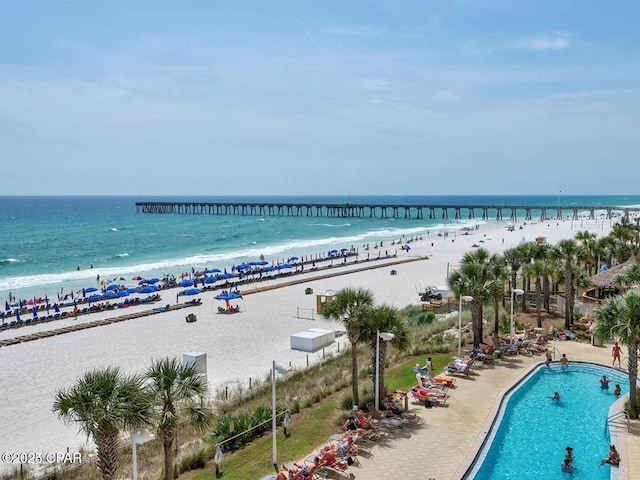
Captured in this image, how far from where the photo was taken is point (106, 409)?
312 inches

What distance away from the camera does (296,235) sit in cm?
8912

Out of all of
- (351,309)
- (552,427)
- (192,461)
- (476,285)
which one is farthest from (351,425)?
(476,285)

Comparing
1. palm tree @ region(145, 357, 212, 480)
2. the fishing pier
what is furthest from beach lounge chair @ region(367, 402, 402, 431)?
the fishing pier

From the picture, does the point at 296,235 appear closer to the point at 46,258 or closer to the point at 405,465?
the point at 46,258

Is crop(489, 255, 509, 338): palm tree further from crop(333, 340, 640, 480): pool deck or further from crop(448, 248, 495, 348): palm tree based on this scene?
crop(333, 340, 640, 480): pool deck

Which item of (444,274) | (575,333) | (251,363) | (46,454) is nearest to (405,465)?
(46,454)

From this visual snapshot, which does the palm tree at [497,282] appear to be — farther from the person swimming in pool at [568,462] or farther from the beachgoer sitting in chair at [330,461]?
the beachgoer sitting in chair at [330,461]

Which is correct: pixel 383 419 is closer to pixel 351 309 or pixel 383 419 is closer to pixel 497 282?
pixel 351 309

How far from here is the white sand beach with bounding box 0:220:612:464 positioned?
50.3ft

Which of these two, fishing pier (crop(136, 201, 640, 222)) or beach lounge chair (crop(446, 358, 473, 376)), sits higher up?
fishing pier (crop(136, 201, 640, 222))

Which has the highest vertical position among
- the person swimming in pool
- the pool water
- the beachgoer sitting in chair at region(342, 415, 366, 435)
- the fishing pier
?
the fishing pier

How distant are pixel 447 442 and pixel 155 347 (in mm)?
15023

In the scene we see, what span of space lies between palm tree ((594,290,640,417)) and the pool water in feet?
4.45

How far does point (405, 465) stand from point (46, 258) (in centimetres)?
6080
